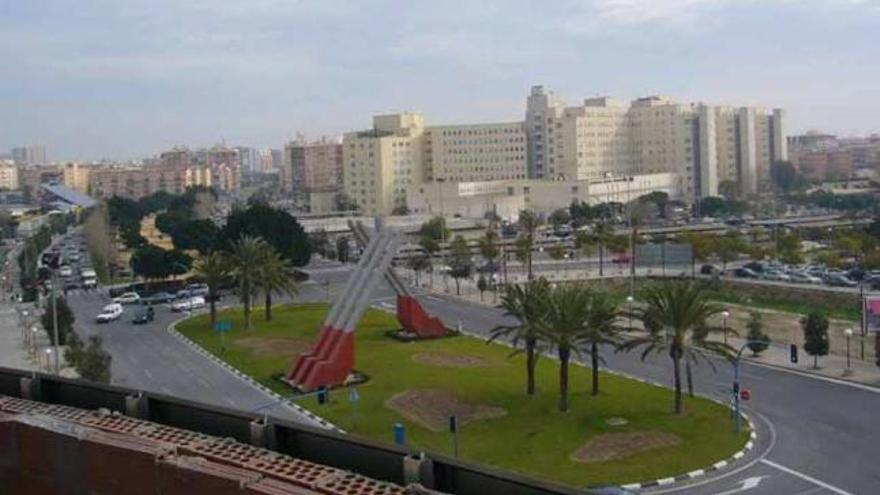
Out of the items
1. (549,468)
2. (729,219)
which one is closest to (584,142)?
(729,219)

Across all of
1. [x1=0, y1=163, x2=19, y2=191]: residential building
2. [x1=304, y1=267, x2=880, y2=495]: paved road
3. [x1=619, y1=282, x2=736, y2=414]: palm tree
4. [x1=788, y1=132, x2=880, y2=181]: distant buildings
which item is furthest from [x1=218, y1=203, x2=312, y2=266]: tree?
[x1=0, y1=163, x2=19, y2=191]: residential building

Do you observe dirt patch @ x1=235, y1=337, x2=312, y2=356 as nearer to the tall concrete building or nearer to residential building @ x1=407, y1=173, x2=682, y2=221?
residential building @ x1=407, y1=173, x2=682, y2=221

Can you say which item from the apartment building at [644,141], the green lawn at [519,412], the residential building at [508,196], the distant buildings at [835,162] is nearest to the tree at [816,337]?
the green lawn at [519,412]

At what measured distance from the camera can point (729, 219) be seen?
89875mm

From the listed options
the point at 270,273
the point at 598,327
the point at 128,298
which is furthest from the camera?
the point at 128,298

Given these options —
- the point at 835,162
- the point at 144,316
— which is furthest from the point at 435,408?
the point at 835,162

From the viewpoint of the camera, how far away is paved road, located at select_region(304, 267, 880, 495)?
16547mm

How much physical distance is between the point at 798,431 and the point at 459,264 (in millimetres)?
31418

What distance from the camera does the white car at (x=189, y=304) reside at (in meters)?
43.8

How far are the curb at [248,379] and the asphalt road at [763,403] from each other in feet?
0.71

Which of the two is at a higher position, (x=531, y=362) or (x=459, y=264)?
(x=459, y=264)

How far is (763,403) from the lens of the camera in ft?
73.3

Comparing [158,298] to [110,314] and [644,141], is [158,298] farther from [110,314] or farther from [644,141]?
[644,141]

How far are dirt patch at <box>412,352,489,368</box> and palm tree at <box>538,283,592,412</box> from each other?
5.61m
